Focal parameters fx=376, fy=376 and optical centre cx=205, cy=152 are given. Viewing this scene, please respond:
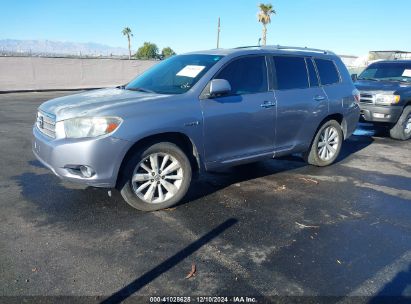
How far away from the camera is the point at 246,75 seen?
16.4ft

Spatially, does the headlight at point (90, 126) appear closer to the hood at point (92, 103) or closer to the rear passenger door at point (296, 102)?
the hood at point (92, 103)

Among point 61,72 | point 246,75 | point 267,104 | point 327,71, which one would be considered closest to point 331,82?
point 327,71

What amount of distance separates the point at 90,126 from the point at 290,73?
3.08 meters

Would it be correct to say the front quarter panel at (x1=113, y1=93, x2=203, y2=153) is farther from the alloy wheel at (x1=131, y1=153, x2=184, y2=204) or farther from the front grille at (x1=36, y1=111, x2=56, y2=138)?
the front grille at (x1=36, y1=111, x2=56, y2=138)

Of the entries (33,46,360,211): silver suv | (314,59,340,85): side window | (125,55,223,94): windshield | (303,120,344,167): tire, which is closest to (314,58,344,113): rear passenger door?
(314,59,340,85): side window

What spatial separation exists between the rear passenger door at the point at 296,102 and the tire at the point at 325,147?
→ 28 centimetres

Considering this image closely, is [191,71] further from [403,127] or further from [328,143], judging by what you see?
[403,127]

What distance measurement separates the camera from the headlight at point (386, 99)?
861 cm

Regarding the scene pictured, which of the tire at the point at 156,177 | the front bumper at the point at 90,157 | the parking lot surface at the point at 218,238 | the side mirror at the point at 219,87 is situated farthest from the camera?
the side mirror at the point at 219,87

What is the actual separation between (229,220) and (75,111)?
6.75ft

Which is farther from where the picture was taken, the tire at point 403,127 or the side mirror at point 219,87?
the tire at point 403,127

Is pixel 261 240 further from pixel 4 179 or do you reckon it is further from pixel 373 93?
pixel 373 93

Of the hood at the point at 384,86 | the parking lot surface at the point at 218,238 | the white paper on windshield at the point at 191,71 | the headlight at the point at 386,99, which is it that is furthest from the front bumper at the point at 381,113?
the white paper on windshield at the point at 191,71

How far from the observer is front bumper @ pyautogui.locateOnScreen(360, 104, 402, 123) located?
8.66m
